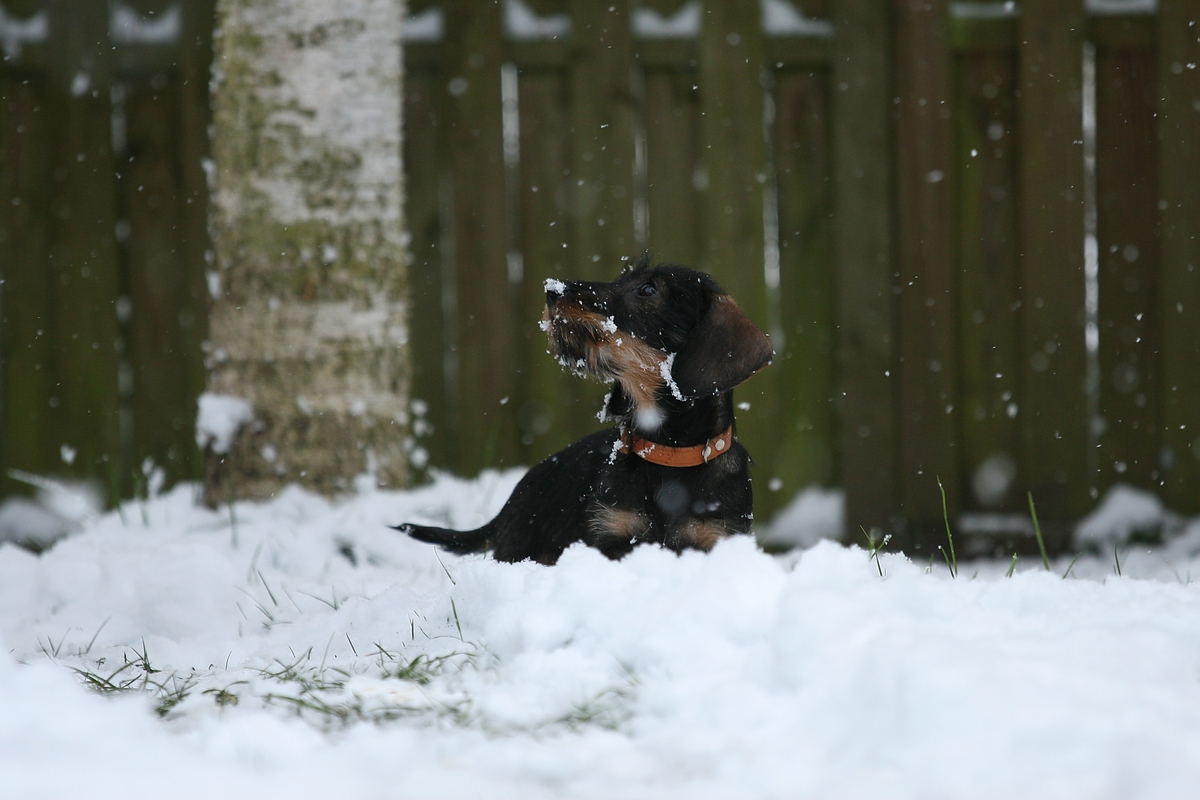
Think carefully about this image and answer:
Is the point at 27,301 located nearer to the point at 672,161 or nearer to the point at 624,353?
the point at 672,161

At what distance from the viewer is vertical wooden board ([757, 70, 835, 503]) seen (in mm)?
4508

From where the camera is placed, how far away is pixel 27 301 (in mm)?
4559

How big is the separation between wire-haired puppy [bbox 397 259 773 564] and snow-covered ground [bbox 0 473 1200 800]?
1.80 feet

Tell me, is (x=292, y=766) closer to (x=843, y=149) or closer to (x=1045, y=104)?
(x=843, y=149)

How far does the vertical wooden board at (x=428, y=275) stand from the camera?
178 inches

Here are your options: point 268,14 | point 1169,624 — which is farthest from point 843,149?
point 1169,624

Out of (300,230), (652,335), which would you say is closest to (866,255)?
(652,335)

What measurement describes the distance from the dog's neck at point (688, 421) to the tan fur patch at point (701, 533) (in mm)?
225

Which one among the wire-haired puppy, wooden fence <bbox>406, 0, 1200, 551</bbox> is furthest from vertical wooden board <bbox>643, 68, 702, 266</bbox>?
the wire-haired puppy

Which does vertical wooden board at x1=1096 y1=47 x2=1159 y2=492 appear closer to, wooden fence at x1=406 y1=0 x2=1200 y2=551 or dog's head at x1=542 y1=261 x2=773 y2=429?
wooden fence at x1=406 y1=0 x2=1200 y2=551

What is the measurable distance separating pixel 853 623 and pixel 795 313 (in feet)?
9.59

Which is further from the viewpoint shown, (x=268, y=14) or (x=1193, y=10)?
(x=1193, y=10)

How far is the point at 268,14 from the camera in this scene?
377 centimetres

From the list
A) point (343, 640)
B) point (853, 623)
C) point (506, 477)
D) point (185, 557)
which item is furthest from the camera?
point (506, 477)
